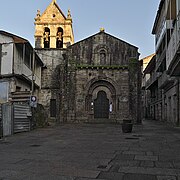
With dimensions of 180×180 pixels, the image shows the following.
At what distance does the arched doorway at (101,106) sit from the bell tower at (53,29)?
922 cm

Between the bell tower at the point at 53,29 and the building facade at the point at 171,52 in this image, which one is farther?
the bell tower at the point at 53,29

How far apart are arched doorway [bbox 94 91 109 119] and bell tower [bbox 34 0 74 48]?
9222 mm

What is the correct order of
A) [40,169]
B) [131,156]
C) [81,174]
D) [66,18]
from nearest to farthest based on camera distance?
[81,174] < [40,169] < [131,156] < [66,18]

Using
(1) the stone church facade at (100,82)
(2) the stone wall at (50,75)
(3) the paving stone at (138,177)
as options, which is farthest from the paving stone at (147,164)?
(2) the stone wall at (50,75)

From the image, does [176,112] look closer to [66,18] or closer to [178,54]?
[178,54]

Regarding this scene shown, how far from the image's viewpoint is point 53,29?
33.0m

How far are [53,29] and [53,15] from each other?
2.46 metres

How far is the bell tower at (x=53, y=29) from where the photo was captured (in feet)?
108

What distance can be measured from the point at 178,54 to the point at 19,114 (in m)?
10.5

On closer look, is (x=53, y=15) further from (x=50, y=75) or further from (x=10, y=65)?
(x=10, y=65)

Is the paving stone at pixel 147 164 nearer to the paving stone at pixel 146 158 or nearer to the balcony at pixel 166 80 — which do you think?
the paving stone at pixel 146 158

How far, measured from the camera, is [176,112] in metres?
22.0

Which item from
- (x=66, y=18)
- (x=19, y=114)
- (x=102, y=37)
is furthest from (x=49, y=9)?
(x=19, y=114)

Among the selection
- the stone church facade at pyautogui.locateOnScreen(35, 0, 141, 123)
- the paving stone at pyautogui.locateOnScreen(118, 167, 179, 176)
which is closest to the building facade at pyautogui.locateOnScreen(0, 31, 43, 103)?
the stone church facade at pyautogui.locateOnScreen(35, 0, 141, 123)
